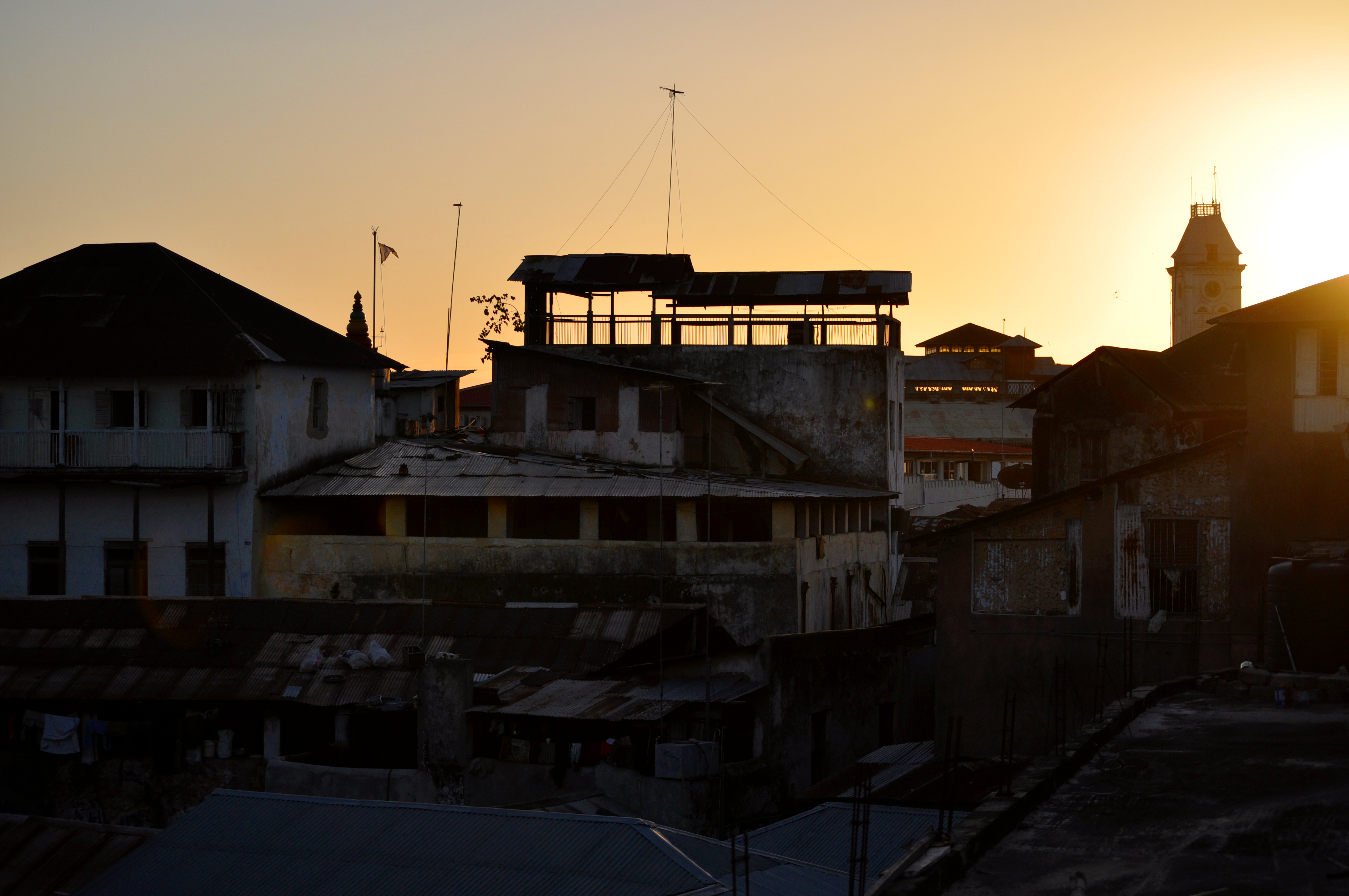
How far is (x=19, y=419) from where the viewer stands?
35.8 metres

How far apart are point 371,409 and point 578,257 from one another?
812cm

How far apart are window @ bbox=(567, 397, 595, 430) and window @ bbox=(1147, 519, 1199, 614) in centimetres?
1890

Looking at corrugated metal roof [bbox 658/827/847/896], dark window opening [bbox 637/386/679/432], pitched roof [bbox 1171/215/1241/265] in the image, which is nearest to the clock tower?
pitched roof [bbox 1171/215/1241/265]

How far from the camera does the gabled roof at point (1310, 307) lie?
22.9 metres

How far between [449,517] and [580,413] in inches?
258

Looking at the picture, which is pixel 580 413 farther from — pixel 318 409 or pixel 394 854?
pixel 394 854

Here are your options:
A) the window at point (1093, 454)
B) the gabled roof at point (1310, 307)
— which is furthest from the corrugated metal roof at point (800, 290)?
the gabled roof at point (1310, 307)

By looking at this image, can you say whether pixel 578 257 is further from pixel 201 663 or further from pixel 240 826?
pixel 240 826

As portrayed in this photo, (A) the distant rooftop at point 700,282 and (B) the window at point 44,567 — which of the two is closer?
(B) the window at point 44,567

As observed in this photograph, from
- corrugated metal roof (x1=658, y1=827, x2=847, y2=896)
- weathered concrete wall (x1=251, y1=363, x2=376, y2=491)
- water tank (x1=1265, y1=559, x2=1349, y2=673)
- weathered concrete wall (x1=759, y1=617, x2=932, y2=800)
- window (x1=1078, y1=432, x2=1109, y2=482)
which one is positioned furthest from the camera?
weathered concrete wall (x1=251, y1=363, x2=376, y2=491)

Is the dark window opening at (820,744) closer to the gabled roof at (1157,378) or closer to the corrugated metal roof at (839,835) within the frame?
the corrugated metal roof at (839,835)

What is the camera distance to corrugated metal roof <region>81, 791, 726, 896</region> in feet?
51.9

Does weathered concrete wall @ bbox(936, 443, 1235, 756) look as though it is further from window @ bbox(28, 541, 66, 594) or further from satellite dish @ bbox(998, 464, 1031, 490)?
window @ bbox(28, 541, 66, 594)

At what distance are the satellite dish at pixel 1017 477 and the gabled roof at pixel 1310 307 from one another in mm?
23477
